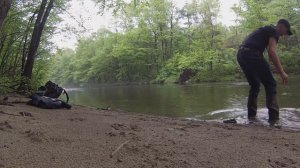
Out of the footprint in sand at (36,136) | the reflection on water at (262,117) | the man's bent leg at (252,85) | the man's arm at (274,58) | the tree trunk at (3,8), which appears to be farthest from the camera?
the man's bent leg at (252,85)

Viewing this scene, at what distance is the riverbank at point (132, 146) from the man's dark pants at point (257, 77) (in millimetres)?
1469

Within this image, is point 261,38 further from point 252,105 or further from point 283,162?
point 283,162

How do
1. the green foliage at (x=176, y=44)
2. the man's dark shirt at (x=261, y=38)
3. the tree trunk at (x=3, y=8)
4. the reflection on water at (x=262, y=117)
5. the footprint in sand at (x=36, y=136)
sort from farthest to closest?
the green foliage at (x=176, y=44), the man's dark shirt at (x=261, y=38), the reflection on water at (x=262, y=117), the tree trunk at (x=3, y=8), the footprint in sand at (x=36, y=136)

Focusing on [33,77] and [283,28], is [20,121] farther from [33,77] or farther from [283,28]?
[33,77]

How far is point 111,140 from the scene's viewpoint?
3500 millimetres

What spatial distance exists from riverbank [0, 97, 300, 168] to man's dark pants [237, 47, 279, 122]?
1.47 m

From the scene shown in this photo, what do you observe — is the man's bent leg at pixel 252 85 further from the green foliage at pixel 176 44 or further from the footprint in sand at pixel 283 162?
the green foliage at pixel 176 44

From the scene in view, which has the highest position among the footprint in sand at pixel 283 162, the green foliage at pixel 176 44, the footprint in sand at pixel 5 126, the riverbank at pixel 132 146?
the green foliage at pixel 176 44

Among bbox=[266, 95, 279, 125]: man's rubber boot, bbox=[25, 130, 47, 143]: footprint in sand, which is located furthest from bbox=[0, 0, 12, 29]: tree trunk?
bbox=[266, 95, 279, 125]: man's rubber boot

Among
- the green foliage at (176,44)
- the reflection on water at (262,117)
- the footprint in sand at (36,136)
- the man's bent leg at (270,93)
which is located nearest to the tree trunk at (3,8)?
the footprint in sand at (36,136)

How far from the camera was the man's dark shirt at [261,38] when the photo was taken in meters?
5.76

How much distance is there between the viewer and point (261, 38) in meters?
5.93

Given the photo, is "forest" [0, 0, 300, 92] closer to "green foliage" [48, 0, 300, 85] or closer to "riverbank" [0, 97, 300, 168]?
"green foliage" [48, 0, 300, 85]

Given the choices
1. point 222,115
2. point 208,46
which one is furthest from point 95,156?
point 208,46
